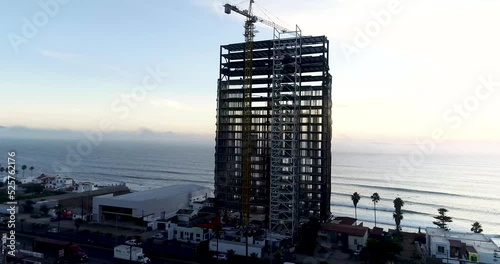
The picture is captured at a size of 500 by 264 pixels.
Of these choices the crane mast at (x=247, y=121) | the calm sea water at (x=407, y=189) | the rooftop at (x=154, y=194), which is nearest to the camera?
the rooftop at (x=154, y=194)

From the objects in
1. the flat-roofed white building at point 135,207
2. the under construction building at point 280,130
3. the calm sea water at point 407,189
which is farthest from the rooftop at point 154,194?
the calm sea water at point 407,189

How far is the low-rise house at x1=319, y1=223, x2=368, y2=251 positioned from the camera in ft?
184

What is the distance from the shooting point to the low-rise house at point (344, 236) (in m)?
56.0

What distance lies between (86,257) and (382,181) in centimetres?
13858

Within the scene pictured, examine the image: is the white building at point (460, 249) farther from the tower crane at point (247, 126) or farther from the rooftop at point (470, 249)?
the tower crane at point (247, 126)

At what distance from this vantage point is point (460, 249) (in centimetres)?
4997

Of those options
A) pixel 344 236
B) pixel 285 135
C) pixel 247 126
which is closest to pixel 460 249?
pixel 344 236

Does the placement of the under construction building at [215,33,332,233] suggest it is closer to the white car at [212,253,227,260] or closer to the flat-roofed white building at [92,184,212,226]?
the flat-roofed white building at [92,184,212,226]

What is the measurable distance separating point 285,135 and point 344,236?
70.3 ft

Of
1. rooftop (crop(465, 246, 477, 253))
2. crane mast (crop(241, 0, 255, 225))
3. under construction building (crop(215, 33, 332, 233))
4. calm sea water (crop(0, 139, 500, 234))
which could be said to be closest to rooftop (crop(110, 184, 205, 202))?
under construction building (crop(215, 33, 332, 233))

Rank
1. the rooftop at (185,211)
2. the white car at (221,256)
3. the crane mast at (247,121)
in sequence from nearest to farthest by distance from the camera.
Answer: the white car at (221,256) → the crane mast at (247,121) → the rooftop at (185,211)

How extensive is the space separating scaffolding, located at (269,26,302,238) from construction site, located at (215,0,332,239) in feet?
0.61

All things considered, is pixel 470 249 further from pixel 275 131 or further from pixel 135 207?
pixel 135 207

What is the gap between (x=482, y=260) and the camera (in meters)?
47.2
